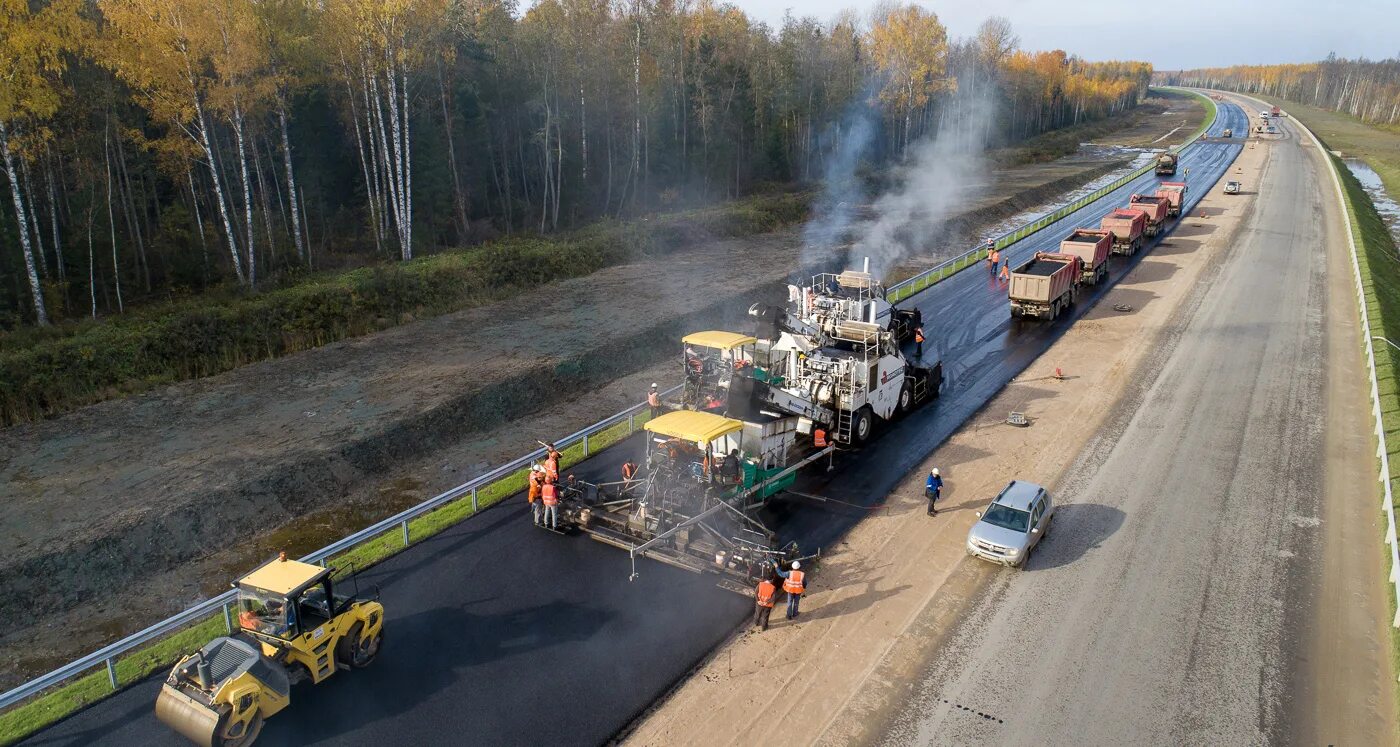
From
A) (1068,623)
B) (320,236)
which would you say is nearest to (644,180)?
(320,236)

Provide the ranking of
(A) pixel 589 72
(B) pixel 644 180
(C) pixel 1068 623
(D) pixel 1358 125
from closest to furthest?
(C) pixel 1068 623, (A) pixel 589 72, (B) pixel 644 180, (D) pixel 1358 125

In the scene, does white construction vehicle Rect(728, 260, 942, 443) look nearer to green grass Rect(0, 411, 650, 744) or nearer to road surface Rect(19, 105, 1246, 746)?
road surface Rect(19, 105, 1246, 746)

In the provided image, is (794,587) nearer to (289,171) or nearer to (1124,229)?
(289,171)

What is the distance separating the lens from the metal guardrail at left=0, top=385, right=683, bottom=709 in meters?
12.3

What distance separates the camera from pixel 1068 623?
48.8 feet

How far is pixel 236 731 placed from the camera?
11.1m

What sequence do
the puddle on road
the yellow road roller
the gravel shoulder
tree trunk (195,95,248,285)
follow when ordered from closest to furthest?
the yellow road roller
the gravel shoulder
tree trunk (195,95,248,285)
the puddle on road

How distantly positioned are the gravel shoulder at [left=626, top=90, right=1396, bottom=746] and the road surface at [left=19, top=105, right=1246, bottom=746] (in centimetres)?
90

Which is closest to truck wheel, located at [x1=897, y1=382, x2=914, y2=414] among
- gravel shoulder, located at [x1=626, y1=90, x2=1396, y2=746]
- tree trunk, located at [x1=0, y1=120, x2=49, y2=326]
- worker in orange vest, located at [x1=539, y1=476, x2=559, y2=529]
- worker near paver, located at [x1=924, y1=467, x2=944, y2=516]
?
gravel shoulder, located at [x1=626, y1=90, x2=1396, y2=746]

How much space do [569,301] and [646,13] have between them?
88.3ft

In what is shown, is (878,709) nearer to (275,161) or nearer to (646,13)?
(275,161)

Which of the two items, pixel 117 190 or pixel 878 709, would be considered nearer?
pixel 878 709

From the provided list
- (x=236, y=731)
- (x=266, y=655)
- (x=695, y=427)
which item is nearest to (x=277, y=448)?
(x=266, y=655)

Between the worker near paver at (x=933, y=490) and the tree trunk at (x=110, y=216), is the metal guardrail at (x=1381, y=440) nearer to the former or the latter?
the worker near paver at (x=933, y=490)
